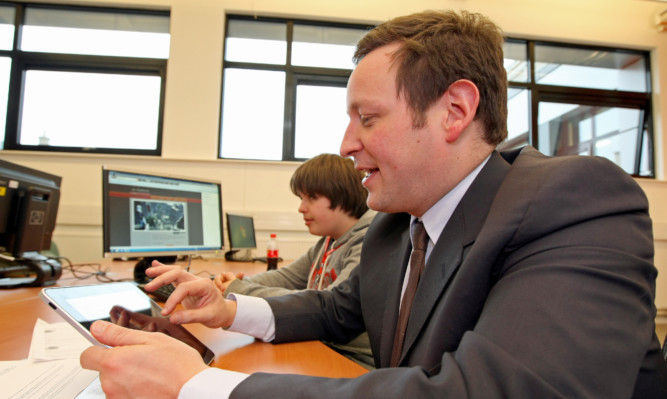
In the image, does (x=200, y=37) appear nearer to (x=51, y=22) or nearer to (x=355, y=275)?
(x=51, y=22)

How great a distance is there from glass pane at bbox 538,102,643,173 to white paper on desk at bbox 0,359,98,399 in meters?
4.50

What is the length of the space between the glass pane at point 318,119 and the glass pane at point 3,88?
268cm

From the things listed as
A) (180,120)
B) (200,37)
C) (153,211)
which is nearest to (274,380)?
(153,211)

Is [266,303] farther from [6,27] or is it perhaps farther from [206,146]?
[6,27]

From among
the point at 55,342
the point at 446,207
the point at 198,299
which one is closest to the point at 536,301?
the point at 446,207

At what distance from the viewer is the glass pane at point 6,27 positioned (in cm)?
365

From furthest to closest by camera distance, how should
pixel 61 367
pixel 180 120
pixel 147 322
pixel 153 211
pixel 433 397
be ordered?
1. pixel 180 120
2. pixel 153 211
3. pixel 147 322
4. pixel 61 367
5. pixel 433 397

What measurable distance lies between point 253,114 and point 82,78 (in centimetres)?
163

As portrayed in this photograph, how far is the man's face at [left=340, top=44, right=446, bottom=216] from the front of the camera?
0.75m

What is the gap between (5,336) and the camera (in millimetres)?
784

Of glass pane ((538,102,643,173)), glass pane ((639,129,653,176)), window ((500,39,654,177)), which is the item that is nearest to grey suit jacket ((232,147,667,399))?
window ((500,39,654,177))

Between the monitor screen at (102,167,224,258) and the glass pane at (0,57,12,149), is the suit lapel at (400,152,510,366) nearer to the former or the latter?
the monitor screen at (102,167,224,258)

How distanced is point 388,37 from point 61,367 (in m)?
0.82

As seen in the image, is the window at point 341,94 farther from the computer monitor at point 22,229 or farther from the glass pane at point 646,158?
the computer monitor at point 22,229
